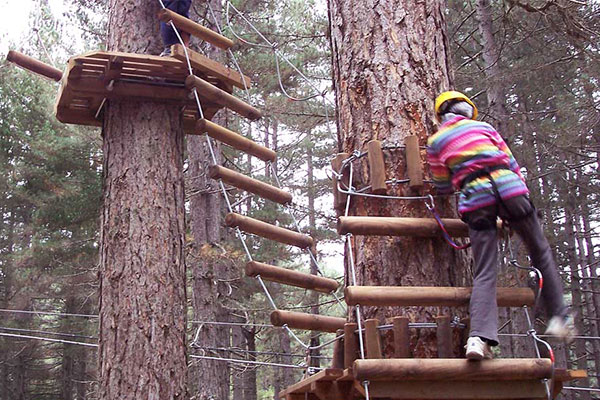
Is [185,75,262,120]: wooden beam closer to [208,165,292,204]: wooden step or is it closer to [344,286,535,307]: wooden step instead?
[208,165,292,204]: wooden step

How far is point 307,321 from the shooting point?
3.72 m

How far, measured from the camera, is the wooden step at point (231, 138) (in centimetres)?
443

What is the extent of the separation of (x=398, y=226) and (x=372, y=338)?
0.45 m

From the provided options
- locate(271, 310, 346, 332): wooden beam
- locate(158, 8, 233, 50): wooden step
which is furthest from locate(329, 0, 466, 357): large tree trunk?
locate(158, 8, 233, 50): wooden step

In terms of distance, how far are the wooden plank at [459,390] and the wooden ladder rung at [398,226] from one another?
1.89ft

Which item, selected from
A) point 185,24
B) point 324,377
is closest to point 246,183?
point 185,24

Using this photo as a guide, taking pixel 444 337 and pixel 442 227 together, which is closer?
pixel 444 337

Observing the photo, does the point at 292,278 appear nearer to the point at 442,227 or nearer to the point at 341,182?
the point at 341,182

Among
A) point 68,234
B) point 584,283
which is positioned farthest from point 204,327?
point 584,283

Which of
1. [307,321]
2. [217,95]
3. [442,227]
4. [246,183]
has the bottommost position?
[307,321]

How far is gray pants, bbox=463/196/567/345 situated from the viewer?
235 centimetres

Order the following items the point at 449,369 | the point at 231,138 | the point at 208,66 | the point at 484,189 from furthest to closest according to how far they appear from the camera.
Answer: the point at 208,66
the point at 231,138
the point at 484,189
the point at 449,369

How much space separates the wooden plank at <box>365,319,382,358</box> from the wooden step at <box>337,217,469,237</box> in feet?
1.13

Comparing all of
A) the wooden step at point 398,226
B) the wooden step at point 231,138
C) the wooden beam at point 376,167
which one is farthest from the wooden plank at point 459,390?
the wooden step at point 231,138
